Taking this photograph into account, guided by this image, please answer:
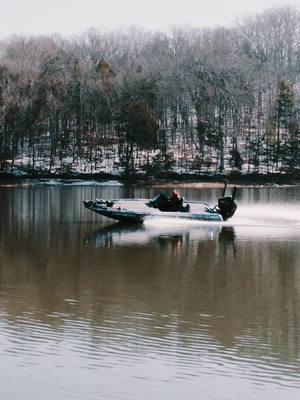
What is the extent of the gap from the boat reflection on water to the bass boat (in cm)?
54

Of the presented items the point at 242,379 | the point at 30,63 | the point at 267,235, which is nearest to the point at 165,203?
the point at 267,235

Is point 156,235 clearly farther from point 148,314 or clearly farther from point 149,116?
point 149,116

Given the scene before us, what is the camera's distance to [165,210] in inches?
1743

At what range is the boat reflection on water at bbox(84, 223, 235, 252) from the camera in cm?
3531

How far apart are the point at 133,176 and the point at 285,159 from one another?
1747 centimetres

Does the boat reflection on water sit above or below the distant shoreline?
below

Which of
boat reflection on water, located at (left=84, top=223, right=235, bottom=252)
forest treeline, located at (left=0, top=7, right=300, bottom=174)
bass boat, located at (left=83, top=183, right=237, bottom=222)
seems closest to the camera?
boat reflection on water, located at (left=84, top=223, right=235, bottom=252)

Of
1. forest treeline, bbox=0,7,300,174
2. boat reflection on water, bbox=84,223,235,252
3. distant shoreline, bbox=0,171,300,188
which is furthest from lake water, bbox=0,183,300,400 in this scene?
forest treeline, bbox=0,7,300,174

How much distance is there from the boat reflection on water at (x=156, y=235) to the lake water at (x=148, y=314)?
0.30ft

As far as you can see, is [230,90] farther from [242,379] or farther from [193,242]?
[242,379]

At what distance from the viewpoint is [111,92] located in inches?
3834

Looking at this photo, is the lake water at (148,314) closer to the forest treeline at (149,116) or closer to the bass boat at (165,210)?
the bass boat at (165,210)

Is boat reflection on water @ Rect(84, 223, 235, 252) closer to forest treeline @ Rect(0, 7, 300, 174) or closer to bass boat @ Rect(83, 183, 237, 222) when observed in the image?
bass boat @ Rect(83, 183, 237, 222)

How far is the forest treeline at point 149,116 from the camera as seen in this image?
9300cm
